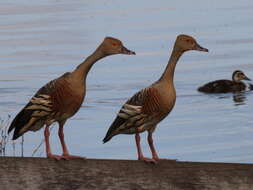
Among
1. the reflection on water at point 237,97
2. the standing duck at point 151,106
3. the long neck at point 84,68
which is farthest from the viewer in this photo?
the reflection on water at point 237,97

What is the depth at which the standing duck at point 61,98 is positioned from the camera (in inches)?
189

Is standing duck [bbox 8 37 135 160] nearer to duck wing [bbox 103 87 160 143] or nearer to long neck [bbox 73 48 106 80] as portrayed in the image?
long neck [bbox 73 48 106 80]

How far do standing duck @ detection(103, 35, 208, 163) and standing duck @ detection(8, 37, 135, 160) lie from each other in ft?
0.83

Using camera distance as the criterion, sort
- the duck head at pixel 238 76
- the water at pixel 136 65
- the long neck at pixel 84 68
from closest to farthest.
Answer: the long neck at pixel 84 68
the water at pixel 136 65
the duck head at pixel 238 76

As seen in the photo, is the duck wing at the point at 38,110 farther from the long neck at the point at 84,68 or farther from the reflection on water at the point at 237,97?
the reflection on water at the point at 237,97

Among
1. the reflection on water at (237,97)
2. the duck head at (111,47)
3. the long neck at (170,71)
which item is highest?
the duck head at (111,47)

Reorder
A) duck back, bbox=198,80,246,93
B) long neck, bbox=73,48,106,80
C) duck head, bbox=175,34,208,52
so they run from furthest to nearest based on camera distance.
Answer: duck back, bbox=198,80,246,93
duck head, bbox=175,34,208,52
long neck, bbox=73,48,106,80

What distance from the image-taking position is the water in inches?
439

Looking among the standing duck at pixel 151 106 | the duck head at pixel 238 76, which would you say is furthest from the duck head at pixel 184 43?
the duck head at pixel 238 76

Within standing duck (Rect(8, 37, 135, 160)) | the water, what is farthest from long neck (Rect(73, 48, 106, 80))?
the water

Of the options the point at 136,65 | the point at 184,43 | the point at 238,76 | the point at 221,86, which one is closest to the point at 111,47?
the point at 184,43

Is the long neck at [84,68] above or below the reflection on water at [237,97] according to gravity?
above

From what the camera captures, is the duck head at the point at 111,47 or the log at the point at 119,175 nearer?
the log at the point at 119,175

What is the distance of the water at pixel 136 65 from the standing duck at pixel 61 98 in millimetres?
5002
